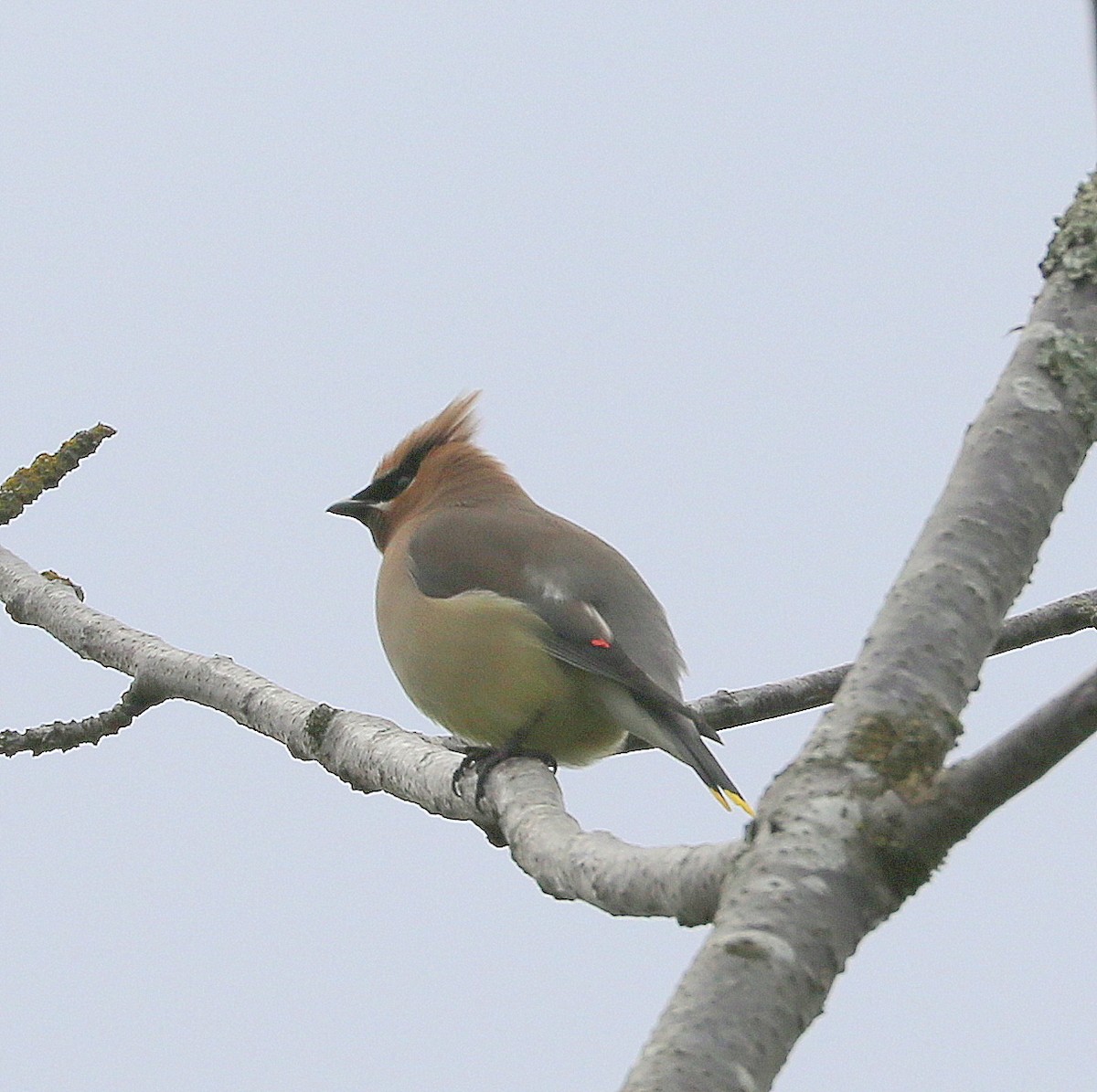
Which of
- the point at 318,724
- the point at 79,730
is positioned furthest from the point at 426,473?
the point at 318,724

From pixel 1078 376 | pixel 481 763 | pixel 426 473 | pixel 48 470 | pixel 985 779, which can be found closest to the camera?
pixel 985 779

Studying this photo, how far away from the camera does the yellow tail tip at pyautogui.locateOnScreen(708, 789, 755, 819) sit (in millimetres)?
3305

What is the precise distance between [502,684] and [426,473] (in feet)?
4.71

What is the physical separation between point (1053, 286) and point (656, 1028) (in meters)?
1.03

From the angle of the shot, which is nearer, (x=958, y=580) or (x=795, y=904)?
(x=795, y=904)

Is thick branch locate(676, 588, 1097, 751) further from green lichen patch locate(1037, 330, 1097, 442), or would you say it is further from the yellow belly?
green lichen patch locate(1037, 330, 1097, 442)

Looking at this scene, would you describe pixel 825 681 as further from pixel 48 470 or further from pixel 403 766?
pixel 48 470

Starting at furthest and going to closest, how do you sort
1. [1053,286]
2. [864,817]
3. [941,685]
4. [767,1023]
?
[1053,286] < [941,685] < [864,817] < [767,1023]

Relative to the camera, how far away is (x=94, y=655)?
390 cm

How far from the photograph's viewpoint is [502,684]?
149 inches

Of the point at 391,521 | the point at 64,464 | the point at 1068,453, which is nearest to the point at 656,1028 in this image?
the point at 1068,453

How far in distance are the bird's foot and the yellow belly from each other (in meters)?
0.18

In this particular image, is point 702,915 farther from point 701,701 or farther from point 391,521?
point 391,521

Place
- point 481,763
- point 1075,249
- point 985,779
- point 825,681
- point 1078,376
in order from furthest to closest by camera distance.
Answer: point 825,681
point 481,763
point 1075,249
point 1078,376
point 985,779
